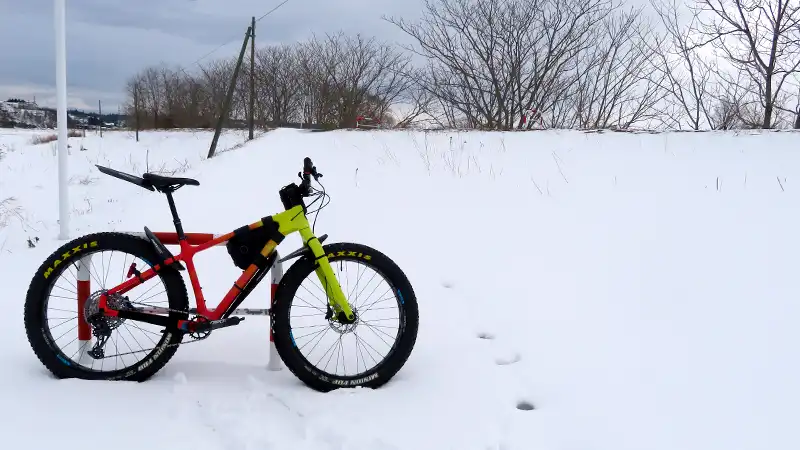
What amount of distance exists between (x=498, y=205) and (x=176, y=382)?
365 cm

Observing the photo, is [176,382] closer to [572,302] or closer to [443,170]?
[572,302]

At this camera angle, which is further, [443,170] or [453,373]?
[443,170]

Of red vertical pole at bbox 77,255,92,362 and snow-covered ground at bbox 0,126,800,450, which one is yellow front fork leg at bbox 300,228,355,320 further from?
red vertical pole at bbox 77,255,92,362

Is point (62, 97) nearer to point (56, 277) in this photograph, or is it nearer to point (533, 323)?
point (56, 277)

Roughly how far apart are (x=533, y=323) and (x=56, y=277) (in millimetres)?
2644

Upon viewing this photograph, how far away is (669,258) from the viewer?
382 centimetres

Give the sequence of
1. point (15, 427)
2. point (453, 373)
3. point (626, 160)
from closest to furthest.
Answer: point (15, 427) → point (453, 373) → point (626, 160)

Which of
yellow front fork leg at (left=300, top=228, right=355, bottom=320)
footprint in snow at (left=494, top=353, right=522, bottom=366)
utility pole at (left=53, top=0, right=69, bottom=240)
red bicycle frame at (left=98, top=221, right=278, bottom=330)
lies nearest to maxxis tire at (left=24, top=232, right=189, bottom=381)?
red bicycle frame at (left=98, top=221, right=278, bottom=330)

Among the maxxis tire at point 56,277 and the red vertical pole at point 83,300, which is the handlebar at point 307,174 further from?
the red vertical pole at point 83,300

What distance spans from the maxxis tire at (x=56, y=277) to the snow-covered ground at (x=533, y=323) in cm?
9

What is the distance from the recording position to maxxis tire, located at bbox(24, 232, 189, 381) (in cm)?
268

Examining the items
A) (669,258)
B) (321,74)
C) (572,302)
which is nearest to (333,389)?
(572,302)

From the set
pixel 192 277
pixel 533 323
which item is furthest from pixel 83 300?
pixel 533 323

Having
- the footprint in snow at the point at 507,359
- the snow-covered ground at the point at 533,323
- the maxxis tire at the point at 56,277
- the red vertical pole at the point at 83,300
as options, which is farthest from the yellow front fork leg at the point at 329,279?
the red vertical pole at the point at 83,300
